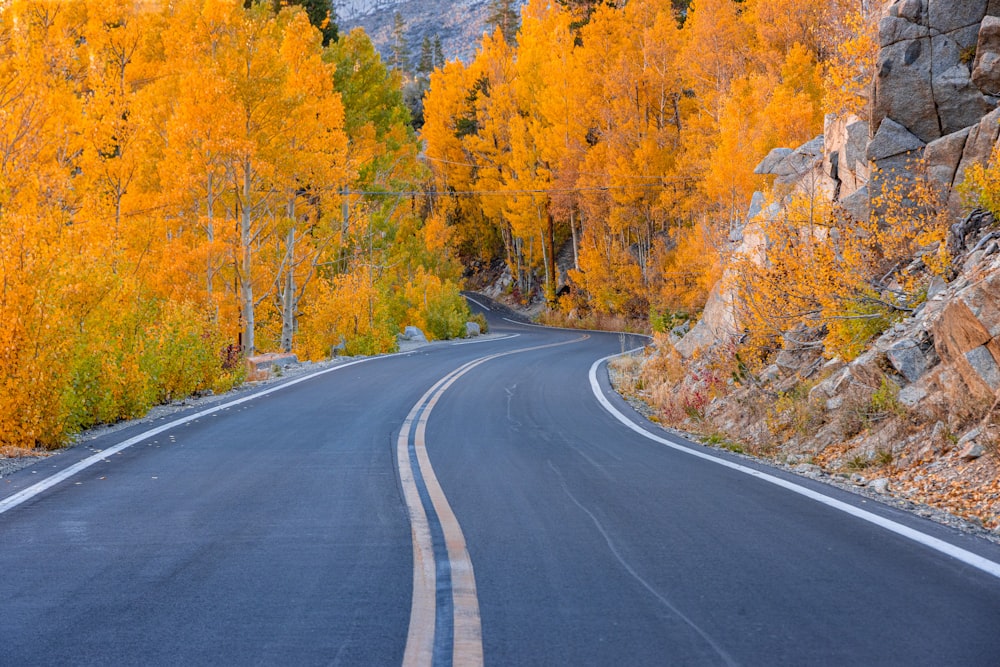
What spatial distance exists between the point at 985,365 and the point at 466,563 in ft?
18.4

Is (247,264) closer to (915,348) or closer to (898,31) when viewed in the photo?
(898,31)

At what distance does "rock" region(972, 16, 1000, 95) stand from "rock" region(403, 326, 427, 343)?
2681 cm

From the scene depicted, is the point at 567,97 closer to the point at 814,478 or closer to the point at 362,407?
the point at 362,407

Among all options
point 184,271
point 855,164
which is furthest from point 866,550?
point 184,271

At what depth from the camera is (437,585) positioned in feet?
13.2

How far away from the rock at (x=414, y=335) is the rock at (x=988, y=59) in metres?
26.8

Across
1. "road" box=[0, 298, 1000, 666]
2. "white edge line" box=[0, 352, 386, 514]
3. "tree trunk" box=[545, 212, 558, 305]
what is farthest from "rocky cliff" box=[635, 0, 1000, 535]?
"tree trunk" box=[545, 212, 558, 305]

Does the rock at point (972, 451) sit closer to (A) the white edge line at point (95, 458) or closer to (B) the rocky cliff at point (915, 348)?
(B) the rocky cliff at point (915, 348)

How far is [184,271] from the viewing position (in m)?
20.8

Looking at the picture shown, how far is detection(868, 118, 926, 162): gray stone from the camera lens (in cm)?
1184

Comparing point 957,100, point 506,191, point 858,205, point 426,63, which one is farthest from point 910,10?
point 426,63

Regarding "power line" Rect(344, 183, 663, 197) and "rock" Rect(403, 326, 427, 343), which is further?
"rock" Rect(403, 326, 427, 343)

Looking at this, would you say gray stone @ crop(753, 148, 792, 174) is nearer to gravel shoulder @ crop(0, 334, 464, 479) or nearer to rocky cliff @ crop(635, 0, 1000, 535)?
rocky cliff @ crop(635, 0, 1000, 535)

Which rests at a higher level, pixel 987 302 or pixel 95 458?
pixel 987 302
